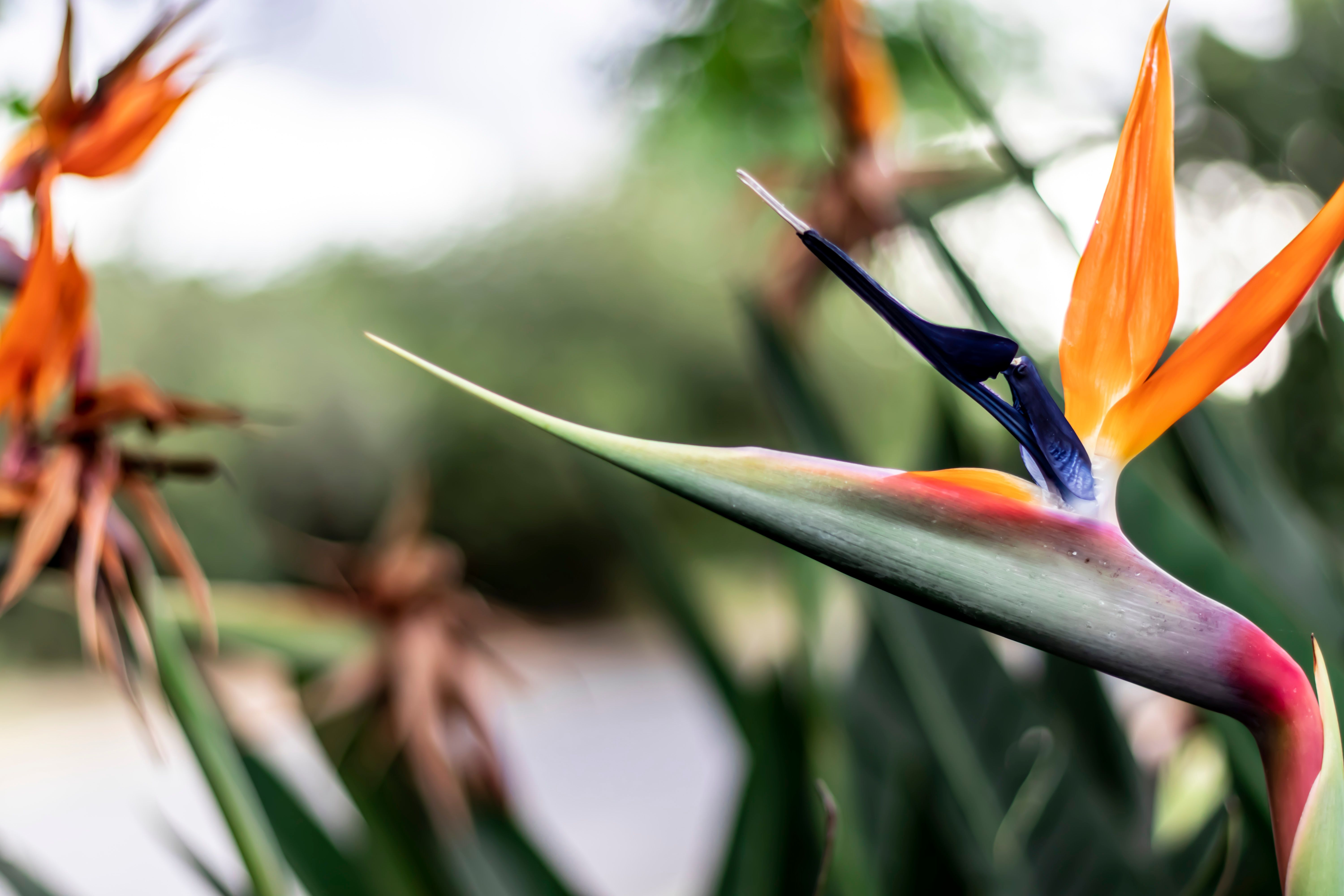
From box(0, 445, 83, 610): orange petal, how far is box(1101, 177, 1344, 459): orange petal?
0.27 m

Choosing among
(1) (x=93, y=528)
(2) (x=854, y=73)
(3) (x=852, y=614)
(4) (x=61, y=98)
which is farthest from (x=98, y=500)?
(3) (x=852, y=614)

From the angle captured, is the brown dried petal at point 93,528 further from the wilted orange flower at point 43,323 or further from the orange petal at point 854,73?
the orange petal at point 854,73

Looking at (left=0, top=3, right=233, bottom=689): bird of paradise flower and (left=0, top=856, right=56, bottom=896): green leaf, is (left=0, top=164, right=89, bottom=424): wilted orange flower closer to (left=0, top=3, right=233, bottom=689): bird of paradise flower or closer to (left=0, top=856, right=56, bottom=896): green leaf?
(left=0, top=3, right=233, bottom=689): bird of paradise flower

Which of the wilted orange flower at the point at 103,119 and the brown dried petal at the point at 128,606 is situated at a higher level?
the wilted orange flower at the point at 103,119

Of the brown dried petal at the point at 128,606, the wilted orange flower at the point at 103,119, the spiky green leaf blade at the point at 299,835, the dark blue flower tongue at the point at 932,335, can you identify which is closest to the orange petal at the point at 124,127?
the wilted orange flower at the point at 103,119

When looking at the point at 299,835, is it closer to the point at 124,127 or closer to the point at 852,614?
the point at 124,127

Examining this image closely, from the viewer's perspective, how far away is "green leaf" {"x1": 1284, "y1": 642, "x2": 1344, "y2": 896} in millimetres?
142

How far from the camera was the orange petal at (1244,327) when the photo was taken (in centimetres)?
13

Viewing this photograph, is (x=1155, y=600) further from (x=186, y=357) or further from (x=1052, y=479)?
(x=186, y=357)

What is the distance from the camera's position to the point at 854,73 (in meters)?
0.53

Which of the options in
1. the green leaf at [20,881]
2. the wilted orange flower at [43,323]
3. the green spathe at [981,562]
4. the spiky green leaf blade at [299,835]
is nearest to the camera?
the green spathe at [981,562]

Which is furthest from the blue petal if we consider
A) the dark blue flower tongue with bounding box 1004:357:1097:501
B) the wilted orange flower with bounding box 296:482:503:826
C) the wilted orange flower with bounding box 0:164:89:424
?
the wilted orange flower with bounding box 296:482:503:826

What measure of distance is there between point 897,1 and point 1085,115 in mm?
1018

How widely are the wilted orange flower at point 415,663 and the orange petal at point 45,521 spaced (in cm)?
21
